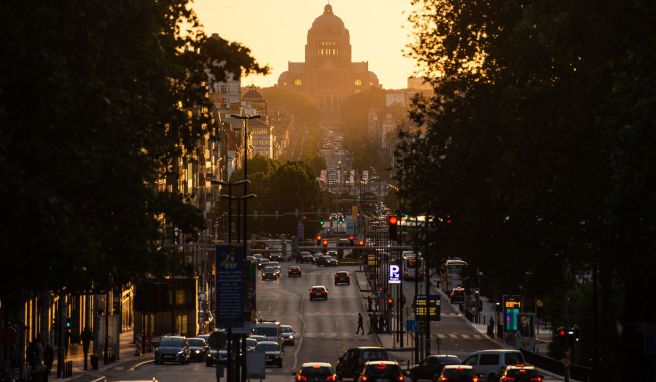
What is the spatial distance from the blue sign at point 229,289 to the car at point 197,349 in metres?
30.0

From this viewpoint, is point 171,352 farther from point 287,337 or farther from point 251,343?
point 287,337

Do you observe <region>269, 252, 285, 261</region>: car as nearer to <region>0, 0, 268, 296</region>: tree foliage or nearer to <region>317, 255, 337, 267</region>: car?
<region>317, 255, 337, 267</region>: car

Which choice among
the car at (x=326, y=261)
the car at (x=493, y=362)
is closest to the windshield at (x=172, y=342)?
the car at (x=493, y=362)

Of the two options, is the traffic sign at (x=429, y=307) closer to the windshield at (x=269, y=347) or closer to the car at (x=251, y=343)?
the windshield at (x=269, y=347)

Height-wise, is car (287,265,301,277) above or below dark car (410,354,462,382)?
above

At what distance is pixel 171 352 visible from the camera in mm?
75688

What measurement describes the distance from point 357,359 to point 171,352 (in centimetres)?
1463

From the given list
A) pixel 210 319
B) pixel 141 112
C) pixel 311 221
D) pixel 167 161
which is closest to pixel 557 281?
pixel 167 161

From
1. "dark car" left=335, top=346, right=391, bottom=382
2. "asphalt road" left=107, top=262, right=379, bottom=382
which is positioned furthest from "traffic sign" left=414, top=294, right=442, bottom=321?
"dark car" left=335, top=346, right=391, bottom=382

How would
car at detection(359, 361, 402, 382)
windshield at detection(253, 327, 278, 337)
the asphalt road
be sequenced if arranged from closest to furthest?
car at detection(359, 361, 402, 382), the asphalt road, windshield at detection(253, 327, 278, 337)

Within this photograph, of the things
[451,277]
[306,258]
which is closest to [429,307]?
[451,277]

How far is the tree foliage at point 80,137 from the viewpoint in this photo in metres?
33.7

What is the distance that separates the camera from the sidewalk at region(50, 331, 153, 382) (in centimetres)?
6444

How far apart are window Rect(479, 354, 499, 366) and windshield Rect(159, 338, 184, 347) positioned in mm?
20399
